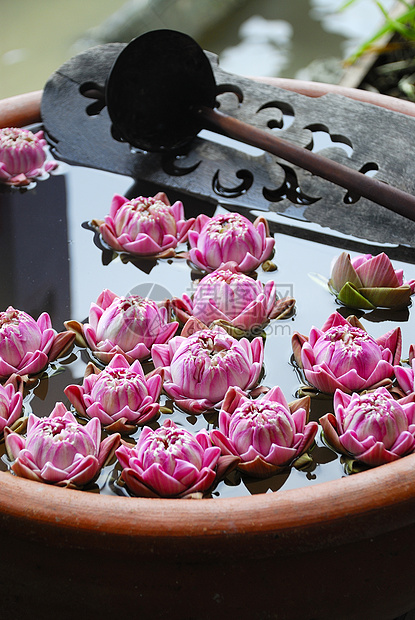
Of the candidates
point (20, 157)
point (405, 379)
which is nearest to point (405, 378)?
point (405, 379)

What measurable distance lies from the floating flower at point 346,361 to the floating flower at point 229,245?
0.66 feet

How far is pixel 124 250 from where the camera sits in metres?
0.95

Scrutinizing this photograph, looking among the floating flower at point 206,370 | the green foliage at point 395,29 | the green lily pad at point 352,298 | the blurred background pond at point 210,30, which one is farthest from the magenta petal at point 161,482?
the blurred background pond at point 210,30

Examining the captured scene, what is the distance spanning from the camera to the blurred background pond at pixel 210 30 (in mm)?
2637

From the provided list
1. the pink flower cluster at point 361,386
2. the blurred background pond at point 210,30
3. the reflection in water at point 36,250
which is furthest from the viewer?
the blurred background pond at point 210,30

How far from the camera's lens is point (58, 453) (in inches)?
24.3

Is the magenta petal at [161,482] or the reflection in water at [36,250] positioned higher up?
the magenta petal at [161,482]

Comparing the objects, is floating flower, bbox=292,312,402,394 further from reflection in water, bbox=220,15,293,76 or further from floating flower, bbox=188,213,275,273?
reflection in water, bbox=220,15,293,76

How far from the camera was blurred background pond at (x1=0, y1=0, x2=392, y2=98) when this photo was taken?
104 inches

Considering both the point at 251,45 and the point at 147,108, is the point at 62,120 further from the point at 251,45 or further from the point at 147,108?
the point at 251,45

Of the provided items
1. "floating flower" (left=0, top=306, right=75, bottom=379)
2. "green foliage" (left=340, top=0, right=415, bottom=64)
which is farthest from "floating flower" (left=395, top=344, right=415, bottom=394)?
"green foliage" (left=340, top=0, right=415, bottom=64)

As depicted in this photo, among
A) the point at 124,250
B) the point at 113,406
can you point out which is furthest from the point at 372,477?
the point at 124,250

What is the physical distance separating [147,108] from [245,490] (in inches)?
28.7

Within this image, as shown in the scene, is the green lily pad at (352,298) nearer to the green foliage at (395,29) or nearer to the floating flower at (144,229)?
the floating flower at (144,229)
